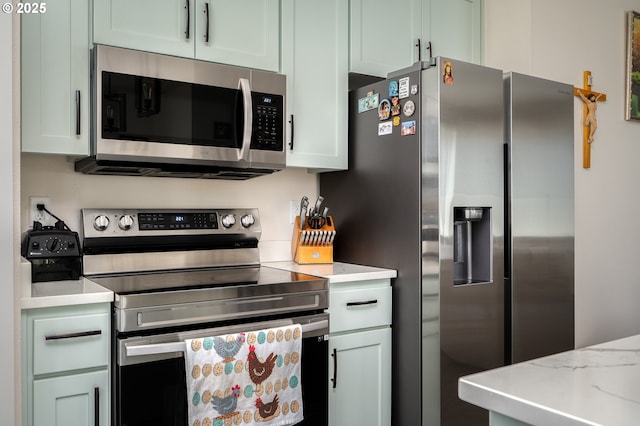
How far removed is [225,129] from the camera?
2.22 meters

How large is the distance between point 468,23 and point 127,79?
6.48 feet

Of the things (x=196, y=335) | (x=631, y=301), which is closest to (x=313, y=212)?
(x=196, y=335)

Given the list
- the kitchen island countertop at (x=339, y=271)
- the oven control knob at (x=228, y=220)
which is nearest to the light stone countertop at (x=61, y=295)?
the oven control knob at (x=228, y=220)

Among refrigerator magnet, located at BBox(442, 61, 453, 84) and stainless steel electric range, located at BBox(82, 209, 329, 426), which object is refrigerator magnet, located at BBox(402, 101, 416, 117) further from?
stainless steel electric range, located at BBox(82, 209, 329, 426)

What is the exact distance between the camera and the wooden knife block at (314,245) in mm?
2604

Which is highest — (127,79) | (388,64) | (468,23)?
(468,23)

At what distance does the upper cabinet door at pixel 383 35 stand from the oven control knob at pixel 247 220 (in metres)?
0.87

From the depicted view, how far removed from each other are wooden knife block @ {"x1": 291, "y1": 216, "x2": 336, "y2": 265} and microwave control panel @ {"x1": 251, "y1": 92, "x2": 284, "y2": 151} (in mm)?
474

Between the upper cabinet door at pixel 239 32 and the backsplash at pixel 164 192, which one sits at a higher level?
the upper cabinet door at pixel 239 32

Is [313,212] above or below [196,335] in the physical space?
above

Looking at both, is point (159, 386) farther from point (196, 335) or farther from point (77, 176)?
point (77, 176)

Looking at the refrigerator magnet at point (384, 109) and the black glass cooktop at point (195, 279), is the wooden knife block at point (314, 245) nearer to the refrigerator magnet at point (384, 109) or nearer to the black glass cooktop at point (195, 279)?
the black glass cooktop at point (195, 279)

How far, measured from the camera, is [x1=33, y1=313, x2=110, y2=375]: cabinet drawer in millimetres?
1611

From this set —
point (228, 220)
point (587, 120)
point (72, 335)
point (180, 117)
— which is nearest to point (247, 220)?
point (228, 220)
